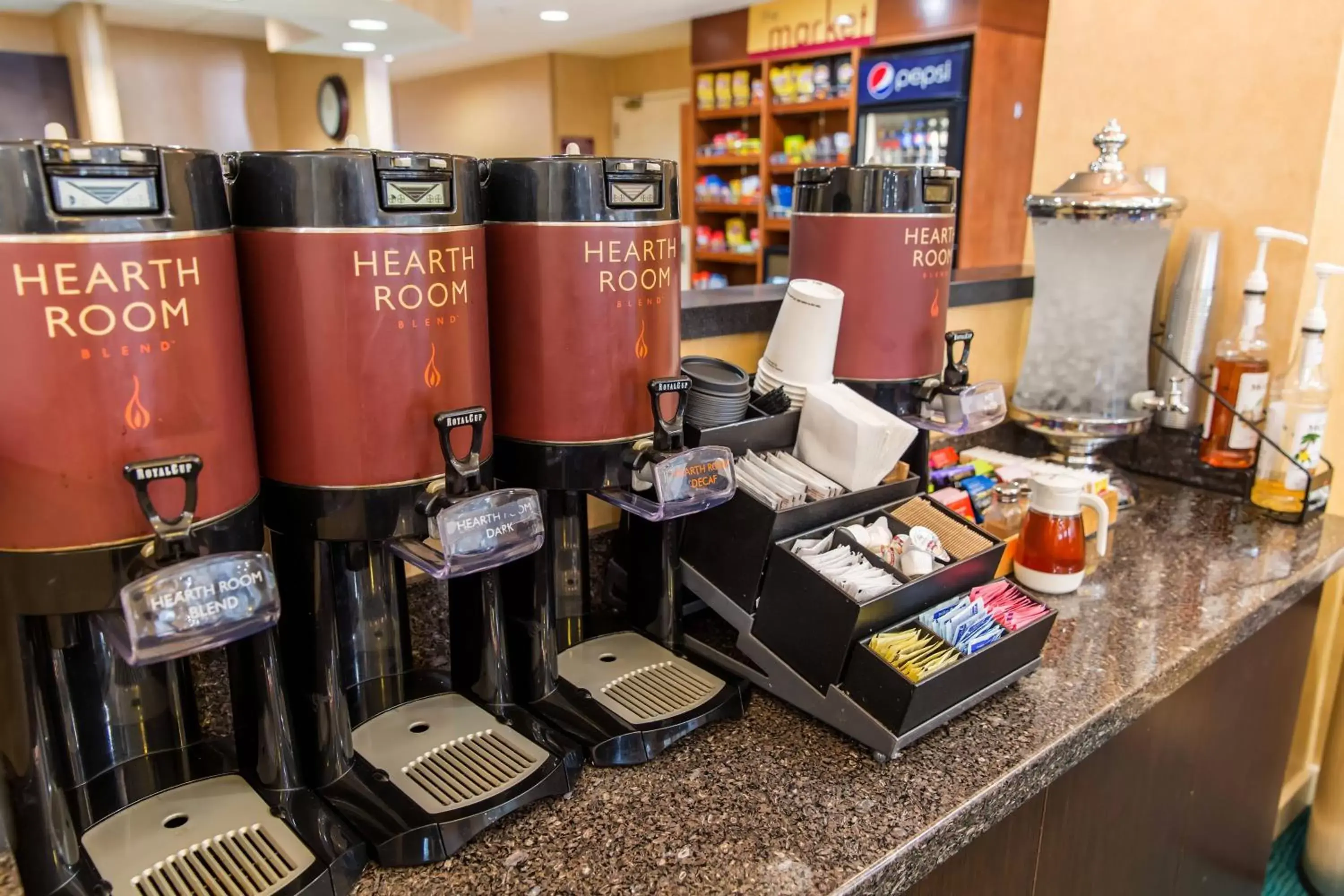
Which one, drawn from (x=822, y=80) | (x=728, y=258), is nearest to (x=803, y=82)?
(x=822, y=80)

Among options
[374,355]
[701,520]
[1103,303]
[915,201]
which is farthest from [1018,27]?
[374,355]

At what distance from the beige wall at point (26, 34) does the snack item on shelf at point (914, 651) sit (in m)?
5.79

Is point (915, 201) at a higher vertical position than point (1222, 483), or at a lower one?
higher

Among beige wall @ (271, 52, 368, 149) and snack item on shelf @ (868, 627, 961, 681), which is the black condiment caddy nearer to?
snack item on shelf @ (868, 627, 961, 681)

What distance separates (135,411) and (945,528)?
0.79 m

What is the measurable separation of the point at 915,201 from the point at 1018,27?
386 centimetres

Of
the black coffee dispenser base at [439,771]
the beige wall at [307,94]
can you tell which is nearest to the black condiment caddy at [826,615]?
the black coffee dispenser base at [439,771]

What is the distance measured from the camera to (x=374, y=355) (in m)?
0.65

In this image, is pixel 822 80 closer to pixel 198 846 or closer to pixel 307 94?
pixel 307 94

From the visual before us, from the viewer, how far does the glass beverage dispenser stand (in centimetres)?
159

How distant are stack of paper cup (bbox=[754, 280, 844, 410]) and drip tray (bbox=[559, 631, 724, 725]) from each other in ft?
1.03

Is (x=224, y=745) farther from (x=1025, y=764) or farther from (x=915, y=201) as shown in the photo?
(x=915, y=201)

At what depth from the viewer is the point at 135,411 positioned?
0.55m

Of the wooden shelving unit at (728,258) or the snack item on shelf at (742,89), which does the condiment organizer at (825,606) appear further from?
the snack item on shelf at (742,89)
